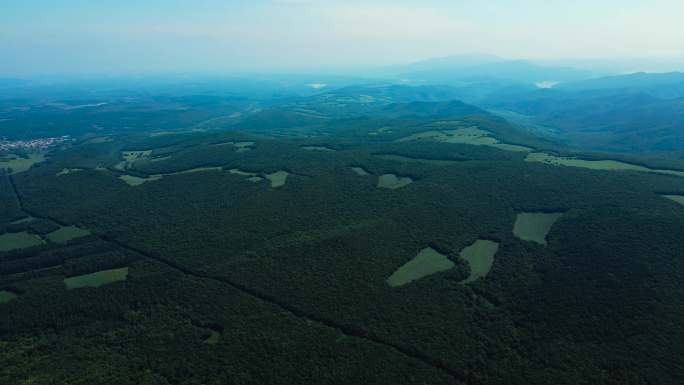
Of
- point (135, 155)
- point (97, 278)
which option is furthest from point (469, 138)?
point (135, 155)

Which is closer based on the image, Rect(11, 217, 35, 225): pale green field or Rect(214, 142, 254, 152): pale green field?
Rect(11, 217, 35, 225): pale green field

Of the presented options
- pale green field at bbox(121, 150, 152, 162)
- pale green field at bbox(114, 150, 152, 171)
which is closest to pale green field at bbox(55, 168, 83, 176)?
pale green field at bbox(114, 150, 152, 171)

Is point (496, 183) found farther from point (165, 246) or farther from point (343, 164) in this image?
point (165, 246)

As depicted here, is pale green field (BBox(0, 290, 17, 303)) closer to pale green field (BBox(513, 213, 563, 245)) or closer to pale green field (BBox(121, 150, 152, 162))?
pale green field (BBox(513, 213, 563, 245))

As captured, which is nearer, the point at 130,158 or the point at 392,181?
the point at 392,181

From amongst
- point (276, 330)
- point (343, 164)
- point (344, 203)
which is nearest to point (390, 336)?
point (276, 330)

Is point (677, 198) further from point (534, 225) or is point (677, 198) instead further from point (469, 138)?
point (469, 138)

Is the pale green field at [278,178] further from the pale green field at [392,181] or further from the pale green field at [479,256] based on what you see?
the pale green field at [479,256]
